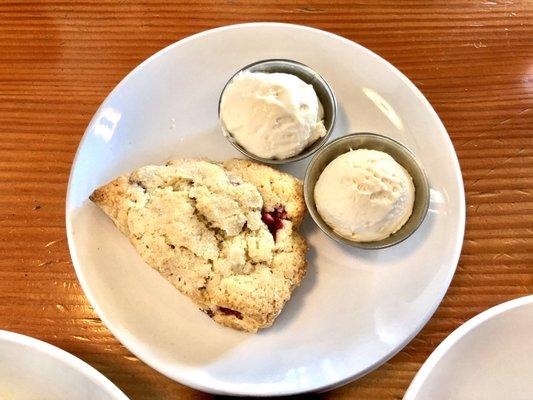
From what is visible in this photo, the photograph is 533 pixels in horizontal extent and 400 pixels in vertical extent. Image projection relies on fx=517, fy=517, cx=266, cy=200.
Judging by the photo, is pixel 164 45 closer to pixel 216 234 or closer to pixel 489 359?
pixel 216 234

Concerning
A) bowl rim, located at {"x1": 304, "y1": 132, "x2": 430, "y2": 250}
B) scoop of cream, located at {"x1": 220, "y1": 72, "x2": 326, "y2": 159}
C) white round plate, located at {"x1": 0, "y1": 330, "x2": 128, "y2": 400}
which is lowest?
white round plate, located at {"x1": 0, "y1": 330, "x2": 128, "y2": 400}

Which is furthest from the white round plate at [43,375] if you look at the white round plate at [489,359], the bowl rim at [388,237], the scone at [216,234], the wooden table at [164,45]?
the white round plate at [489,359]

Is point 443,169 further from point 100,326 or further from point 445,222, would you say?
point 100,326

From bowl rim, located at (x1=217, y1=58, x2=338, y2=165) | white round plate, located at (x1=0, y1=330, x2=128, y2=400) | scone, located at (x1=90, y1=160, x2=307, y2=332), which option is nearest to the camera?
white round plate, located at (x1=0, y1=330, x2=128, y2=400)

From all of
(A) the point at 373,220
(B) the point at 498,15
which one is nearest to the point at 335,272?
(A) the point at 373,220

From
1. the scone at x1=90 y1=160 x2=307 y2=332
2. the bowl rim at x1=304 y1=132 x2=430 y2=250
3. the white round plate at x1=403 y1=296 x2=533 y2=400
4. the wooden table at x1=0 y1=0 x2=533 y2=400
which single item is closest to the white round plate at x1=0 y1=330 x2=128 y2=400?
the wooden table at x1=0 y1=0 x2=533 y2=400

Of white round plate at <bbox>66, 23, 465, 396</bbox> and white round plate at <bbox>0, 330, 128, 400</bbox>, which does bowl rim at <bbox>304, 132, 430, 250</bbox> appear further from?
white round plate at <bbox>0, 330, 128, 400</bbox>

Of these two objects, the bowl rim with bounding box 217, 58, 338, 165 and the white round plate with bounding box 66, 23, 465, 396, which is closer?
the white round plate with bounding box 66, 23, 465, 396
